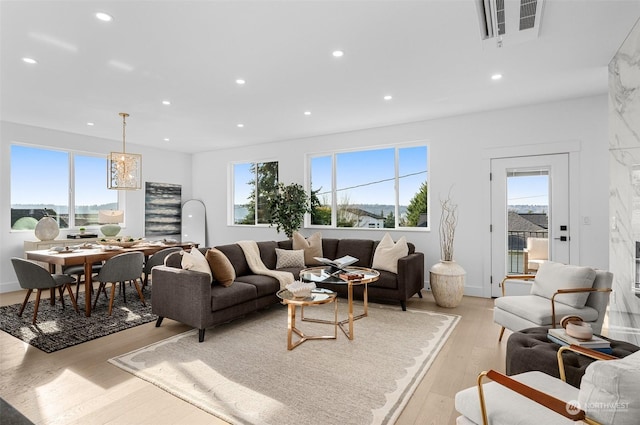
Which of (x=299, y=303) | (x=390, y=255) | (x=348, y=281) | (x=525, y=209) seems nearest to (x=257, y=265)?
(x=348, y=281)

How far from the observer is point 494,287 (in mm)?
5000

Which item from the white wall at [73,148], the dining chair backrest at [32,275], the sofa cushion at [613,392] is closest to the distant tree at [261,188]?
the white wall at [73,148]

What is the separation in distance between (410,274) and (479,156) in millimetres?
2089

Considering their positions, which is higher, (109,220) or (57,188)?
(57,188)

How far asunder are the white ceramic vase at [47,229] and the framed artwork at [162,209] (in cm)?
188

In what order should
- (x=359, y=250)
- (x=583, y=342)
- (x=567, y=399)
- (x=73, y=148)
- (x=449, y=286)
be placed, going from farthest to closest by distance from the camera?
(x=73, y=148) < (x=359, y=250) < (x=449, y=286) < (x=583, y=342) < (x=567, y=399)

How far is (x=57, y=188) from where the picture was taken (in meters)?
6.20

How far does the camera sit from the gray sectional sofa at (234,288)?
11.1 feet

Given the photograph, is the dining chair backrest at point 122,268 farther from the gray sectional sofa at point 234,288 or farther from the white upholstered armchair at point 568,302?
the white upholstered armchair at point 568,302

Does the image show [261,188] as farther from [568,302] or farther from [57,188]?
[568,302]

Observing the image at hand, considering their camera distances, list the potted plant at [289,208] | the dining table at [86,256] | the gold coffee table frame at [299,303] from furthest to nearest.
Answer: the potted plant at [289,208]
the dining table at [86,256]
the gold coffee table frame at [299,303]

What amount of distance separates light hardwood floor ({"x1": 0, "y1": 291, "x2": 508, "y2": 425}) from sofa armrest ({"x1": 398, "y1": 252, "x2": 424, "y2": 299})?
95 cm

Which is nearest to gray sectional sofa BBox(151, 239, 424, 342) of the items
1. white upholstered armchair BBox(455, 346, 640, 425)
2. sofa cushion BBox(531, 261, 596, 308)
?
sofa cushion BBox(531, 261, 596, 308)

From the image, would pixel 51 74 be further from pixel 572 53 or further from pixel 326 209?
pixel 572 53
